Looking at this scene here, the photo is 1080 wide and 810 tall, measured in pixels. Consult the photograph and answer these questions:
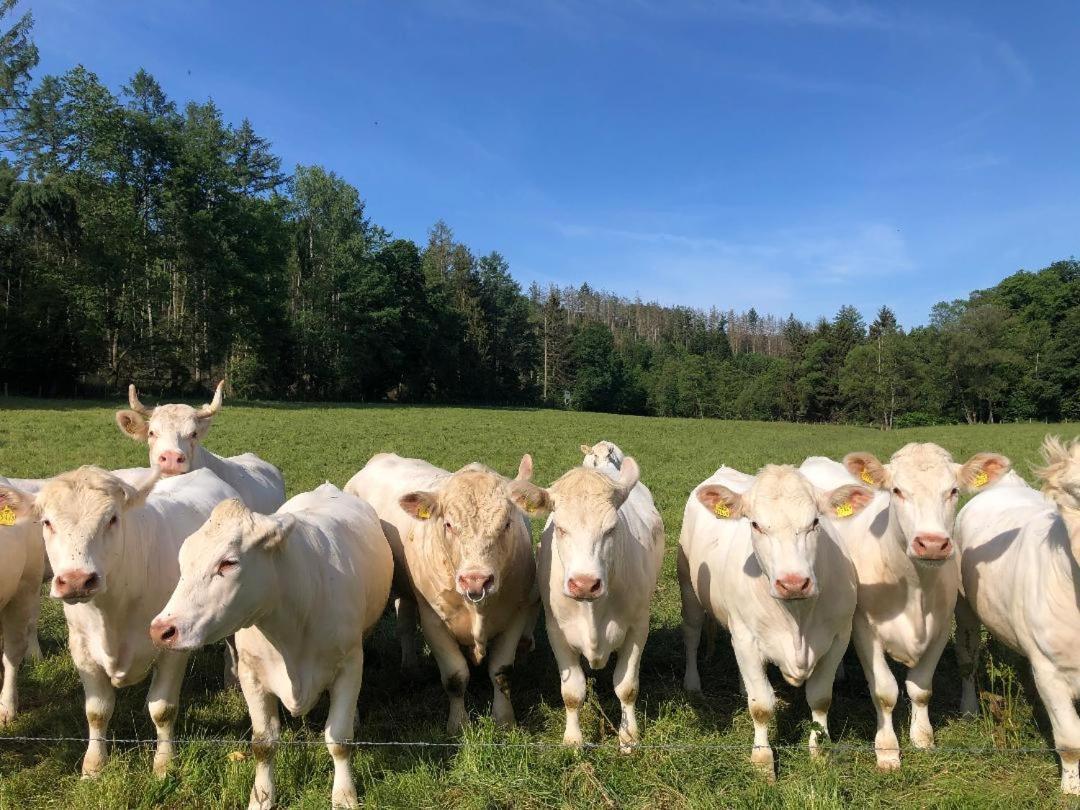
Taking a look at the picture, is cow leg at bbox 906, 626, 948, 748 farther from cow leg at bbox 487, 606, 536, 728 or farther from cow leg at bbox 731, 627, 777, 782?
cow leg at bbox 487, 606, 536, 728

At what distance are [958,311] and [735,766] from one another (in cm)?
7533

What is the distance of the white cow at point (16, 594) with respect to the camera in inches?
203

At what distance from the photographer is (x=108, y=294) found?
3700 centimetres

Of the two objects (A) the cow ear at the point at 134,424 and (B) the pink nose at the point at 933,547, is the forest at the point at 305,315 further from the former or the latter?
(B) the pink nose at the point at 933,547

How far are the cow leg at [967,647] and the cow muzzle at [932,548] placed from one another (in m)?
1.67

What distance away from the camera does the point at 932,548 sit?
415cm

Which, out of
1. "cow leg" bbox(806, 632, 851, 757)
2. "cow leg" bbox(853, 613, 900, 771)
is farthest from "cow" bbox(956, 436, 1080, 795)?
"cow leg" bbox(806, 632, 851, 757)

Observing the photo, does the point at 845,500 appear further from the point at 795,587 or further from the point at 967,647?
the point at 967,647

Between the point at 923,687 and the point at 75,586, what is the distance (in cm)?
547

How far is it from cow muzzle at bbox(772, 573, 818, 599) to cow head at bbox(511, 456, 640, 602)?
1.05m

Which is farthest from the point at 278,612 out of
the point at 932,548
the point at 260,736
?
the point at 932,548

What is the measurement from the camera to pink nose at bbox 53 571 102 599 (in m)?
3.80

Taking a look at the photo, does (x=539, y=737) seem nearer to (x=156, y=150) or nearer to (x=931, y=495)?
(x=931, y=495)

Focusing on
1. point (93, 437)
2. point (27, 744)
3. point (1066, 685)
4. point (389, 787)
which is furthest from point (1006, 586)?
point (93, 437)
